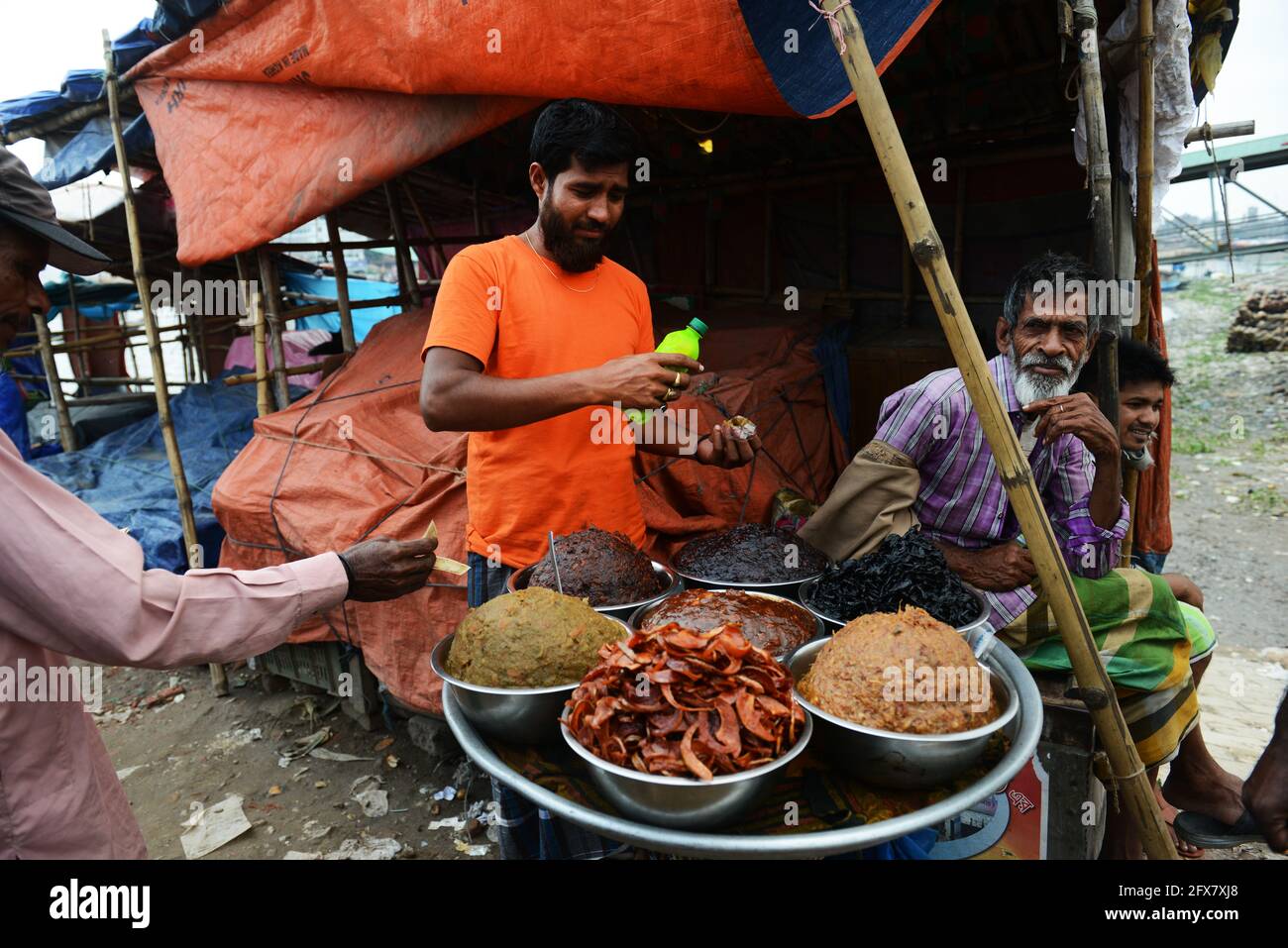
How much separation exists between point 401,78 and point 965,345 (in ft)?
9.92

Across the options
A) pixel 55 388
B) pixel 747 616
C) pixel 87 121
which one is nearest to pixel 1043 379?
pixel 747 616

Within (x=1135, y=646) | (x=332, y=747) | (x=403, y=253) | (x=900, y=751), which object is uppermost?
(x=403, y=253)

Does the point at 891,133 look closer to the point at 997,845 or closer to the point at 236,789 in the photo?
the point at 997,845

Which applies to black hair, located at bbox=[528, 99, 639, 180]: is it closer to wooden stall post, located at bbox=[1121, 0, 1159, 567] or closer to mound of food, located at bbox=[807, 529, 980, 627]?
mound of food, located at bbox=[807, 529, 980, 627]

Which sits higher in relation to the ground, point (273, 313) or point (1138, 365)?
point (273, 313)

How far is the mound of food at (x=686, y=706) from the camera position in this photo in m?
1.26

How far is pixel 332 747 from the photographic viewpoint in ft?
15.4

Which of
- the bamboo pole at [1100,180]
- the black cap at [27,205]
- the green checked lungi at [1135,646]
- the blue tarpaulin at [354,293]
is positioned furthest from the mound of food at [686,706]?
the blue tarpaulin at [354,293]

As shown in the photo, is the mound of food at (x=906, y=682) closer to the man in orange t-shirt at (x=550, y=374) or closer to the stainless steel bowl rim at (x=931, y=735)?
the stainless steel bowl rim at (x=931, y=735)

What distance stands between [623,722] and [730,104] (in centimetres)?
229

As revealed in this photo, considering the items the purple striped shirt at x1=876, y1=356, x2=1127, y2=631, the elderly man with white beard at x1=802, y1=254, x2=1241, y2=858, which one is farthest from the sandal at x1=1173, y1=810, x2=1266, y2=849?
the purple striped shirt at x1=876, y1=356, x2=1127, y2=631

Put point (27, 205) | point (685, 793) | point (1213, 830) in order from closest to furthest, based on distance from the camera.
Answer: point (685, 793) < point (27, 205) < point (1213, 830)

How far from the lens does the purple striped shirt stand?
262cm

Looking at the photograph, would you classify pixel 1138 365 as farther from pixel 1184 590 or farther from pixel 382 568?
pixel 382 568
